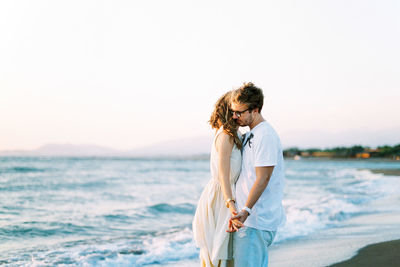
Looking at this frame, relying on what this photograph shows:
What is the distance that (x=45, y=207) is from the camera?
11750 mm

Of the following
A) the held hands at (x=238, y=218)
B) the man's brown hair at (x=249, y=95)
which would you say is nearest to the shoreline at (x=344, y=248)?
the held hands at (x=238, y=218)

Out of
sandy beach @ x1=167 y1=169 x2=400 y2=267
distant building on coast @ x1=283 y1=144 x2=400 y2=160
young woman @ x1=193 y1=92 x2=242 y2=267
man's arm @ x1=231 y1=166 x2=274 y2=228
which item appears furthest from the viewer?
distant building on coast @ x1=283 y1=144 x2=400 y2=160

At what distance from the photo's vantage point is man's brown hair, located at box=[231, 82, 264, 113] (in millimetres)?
2652

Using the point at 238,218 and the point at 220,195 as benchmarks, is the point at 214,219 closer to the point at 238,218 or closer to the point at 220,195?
the point at 220,195

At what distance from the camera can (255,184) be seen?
261 cm

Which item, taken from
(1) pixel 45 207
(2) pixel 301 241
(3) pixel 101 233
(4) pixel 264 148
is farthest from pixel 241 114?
(1) pixel 45 207

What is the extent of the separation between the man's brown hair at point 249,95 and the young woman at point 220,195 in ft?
0.39

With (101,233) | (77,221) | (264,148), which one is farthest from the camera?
(77,221)

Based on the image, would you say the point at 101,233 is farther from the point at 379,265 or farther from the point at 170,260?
the point at 379,265

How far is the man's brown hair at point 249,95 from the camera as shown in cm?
265

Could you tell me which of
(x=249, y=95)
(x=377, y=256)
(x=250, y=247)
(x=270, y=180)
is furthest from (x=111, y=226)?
(x=249, y=95)

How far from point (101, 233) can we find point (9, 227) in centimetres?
218

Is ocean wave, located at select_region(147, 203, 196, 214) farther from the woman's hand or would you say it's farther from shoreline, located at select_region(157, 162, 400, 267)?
the woman's hand

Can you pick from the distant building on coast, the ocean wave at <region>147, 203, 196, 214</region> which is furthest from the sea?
the distant building on coast
